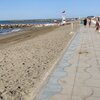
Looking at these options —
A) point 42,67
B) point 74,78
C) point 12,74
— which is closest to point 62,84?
point 74,78

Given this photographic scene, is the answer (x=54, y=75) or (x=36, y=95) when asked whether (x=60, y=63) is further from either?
(x=36, y=95)

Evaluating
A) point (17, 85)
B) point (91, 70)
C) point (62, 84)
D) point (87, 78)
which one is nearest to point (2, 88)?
point (17, 85)

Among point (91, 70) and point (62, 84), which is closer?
point (62, 84)

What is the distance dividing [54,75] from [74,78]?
0.58 m

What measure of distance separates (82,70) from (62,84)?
1.78 m

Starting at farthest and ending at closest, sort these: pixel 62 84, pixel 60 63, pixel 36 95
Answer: pixel 60 63 → pixel 62 84 → pixel 36 95

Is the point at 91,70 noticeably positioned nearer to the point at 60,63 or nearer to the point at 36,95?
the point at 60,63

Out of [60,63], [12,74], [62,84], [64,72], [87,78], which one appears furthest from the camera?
[60,63]

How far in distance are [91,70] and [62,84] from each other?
1.84m

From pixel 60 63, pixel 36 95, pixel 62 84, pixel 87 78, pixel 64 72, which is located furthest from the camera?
pixel 60 63

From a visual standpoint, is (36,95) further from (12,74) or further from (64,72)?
(12,74)

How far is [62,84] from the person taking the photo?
6637 mm

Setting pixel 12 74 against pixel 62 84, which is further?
pixel 12 74

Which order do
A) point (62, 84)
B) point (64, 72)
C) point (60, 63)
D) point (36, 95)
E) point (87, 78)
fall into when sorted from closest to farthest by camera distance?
point (36, 95), point (62, 84), point (87, 78), point (64, 72), point (60, 63)
